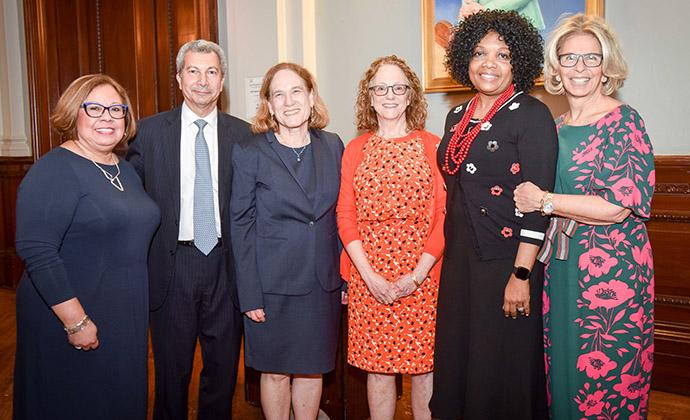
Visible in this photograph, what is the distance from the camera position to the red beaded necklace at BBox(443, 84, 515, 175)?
80.6 inches

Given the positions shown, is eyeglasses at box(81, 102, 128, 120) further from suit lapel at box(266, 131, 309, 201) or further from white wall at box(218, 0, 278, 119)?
white wall at box(218, 0, 278, 119)

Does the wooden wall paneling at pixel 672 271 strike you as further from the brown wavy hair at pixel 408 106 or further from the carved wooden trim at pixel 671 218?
the brown wavy hair at pixel 408 106

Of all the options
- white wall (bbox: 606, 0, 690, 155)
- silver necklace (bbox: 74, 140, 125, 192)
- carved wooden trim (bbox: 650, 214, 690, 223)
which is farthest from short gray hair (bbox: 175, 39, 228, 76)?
carved wooden trim (bbox: 650, 214, 690, 223)

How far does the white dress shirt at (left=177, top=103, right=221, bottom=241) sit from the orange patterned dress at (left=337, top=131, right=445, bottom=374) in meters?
0.58

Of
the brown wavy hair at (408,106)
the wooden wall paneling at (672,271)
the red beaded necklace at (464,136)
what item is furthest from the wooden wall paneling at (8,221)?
the wooden wall paneling at (672,271)

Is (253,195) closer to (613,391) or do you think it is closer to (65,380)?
(65,380)

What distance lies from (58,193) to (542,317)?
1.72 meters

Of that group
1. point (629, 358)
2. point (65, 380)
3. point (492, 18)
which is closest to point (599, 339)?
point (629, 358)

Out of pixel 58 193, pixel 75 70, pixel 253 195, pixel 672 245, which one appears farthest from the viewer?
pixel 75 70

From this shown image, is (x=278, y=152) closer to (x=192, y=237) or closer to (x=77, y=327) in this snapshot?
(x=192, y=237)

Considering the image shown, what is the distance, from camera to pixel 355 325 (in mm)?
2350

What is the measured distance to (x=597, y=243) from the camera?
6.40ft

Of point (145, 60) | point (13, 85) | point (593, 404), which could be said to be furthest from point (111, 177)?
point (13, 85)

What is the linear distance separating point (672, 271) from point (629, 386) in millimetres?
1453
